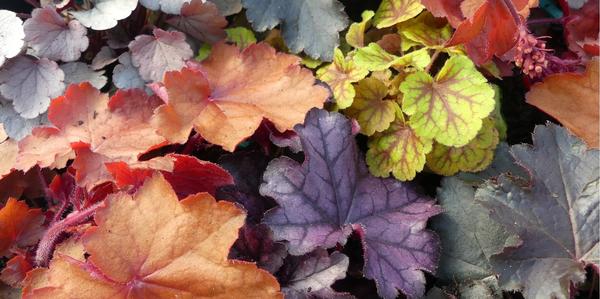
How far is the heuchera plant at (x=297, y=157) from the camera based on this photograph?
0.86 meters

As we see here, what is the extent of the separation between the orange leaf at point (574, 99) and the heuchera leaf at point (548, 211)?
0.11 m

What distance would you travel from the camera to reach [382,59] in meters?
1.05

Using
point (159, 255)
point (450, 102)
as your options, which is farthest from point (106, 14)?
point (450, 102)

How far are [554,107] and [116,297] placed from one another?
2.52ft

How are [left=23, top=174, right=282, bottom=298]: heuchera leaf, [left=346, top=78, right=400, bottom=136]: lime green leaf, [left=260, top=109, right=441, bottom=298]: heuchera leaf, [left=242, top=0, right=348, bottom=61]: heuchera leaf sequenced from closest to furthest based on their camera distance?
[left=23, top=174, right=282, bottom=298]: heuchera leaf
[left=260, top=109, right=441, bottom=298]: heuchera leaf
[left=346, top=78, right=400, bottom=136]: lime green leaf
[left=242, top=0, right=348, bottom=61]: heuchera leaf

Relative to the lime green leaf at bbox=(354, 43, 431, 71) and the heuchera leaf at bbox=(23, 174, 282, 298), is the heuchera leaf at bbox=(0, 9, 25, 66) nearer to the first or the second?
the heuchera leaf at bbox=(23, 174, 282, 298)

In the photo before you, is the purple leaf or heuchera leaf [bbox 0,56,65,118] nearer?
the purple leaf

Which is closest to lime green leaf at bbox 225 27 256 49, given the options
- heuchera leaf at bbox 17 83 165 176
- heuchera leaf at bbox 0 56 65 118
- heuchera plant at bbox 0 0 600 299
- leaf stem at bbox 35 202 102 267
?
heuchera plant at bbox 0 0 600 299

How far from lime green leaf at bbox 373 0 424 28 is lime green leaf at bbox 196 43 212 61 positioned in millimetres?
320

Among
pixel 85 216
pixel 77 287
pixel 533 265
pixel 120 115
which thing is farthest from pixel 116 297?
pixel 533 265

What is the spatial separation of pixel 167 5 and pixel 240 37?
6.5 inches

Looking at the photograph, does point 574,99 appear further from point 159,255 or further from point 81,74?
point 81,74

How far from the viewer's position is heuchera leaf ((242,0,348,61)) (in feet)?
3.80

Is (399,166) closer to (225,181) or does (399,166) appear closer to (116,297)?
(225,181)
